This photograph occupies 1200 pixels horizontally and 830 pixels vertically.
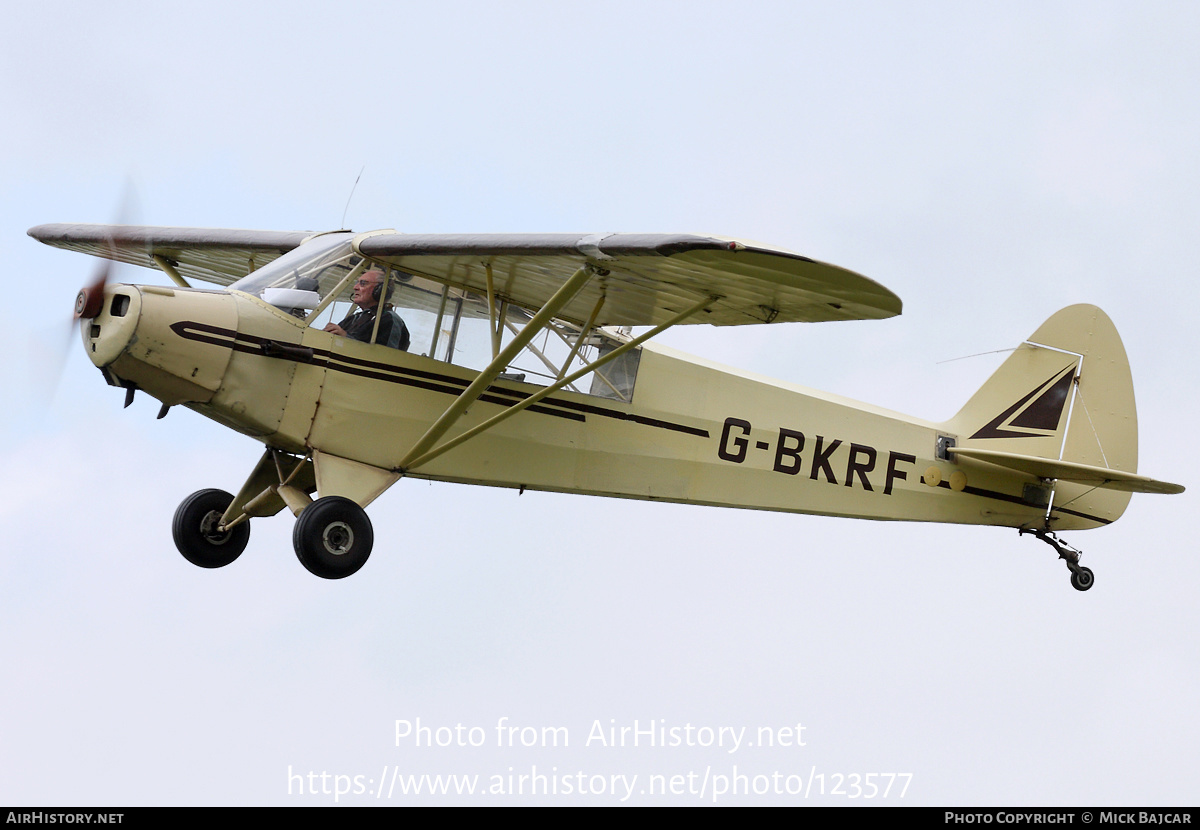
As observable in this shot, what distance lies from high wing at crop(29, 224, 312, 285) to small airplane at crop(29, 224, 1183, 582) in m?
0.03

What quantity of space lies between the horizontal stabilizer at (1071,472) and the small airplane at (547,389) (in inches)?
1.0

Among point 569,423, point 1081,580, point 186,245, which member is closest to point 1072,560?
point 1081,580

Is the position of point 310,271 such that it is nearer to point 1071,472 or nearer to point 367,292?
point 367,292

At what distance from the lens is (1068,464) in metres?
11.4

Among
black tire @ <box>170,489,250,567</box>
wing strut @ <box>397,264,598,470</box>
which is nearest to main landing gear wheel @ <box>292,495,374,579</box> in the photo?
wing strut @ <box>397,264,598,470</box>

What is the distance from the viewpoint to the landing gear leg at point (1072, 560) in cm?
1203

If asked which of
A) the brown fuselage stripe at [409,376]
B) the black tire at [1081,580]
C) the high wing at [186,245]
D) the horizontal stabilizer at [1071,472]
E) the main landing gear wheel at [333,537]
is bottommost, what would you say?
the main landing gear wheel at [333,537]

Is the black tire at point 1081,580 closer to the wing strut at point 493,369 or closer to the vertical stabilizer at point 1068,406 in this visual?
the vertical stabilizer at point 1068,406

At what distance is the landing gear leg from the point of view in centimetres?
1203

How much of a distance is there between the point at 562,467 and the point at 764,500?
1910 mm

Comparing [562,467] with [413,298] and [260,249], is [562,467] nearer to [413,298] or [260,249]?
[413,298]

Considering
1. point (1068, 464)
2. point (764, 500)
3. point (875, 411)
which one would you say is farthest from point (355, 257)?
point (1068, 464)

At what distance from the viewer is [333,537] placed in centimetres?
895

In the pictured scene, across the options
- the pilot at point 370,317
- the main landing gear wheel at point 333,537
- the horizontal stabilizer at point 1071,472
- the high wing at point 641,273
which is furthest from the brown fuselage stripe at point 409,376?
the horizontal stabilizer at point 1071,472
